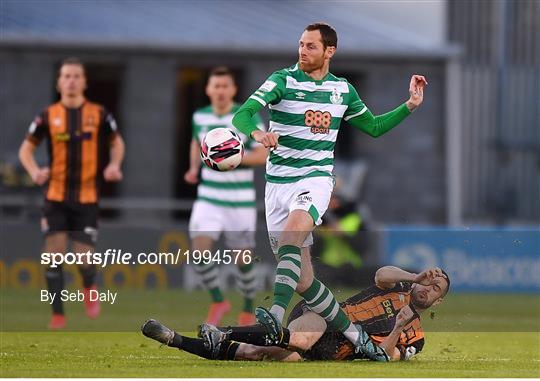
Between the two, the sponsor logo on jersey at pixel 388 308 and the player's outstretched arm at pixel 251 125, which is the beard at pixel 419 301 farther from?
the player's outstretched arm at pixel 251 125

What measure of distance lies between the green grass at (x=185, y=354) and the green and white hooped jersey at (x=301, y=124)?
93 centimetres

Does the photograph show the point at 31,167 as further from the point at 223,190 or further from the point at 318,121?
the point at 318,121

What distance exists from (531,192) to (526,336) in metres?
14.8

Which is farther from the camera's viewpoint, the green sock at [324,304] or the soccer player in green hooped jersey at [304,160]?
the green sock at [324,304]

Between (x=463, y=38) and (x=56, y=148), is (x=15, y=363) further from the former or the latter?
(x=463, y=38)

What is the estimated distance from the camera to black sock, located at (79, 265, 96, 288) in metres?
12.6

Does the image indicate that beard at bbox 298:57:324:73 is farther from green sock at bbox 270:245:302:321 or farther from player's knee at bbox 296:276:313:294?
player's knee at bbox 296:276:313:294

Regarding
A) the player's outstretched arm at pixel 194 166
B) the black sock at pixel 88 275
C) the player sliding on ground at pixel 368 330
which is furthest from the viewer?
the player's outstretched arm at pixel 194 166

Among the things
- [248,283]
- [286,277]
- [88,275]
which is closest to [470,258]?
[248,283]

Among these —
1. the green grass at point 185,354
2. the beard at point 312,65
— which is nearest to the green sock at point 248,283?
the green grass at point 185,354

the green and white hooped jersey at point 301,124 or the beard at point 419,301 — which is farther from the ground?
the green and white hooped jersey at point 301,124

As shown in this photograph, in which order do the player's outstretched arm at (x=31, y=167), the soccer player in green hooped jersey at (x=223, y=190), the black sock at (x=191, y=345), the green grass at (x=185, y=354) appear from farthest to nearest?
the soccer player in green hooped jersey at (x=223, y=190), the player's outstretched arm at (x=31, y=167), the black sock at (x=191, y=345), the green grass at (x=185, y=354)

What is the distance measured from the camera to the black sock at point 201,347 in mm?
9888

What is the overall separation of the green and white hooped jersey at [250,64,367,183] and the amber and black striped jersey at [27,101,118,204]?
3.73m
